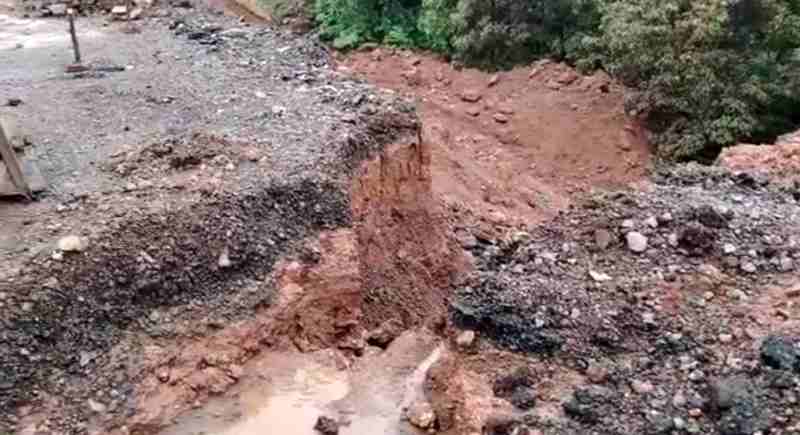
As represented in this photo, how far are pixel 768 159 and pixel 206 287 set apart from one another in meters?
5.33

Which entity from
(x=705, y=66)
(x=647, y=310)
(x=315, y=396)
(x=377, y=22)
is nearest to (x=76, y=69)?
(x=315, y=396)

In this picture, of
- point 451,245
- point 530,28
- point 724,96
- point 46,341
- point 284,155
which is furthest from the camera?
point 530,28

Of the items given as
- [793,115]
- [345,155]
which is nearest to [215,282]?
[345,155]

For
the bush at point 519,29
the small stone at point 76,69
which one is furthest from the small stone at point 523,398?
the bush at point 519,29

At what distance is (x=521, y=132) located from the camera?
466 inches

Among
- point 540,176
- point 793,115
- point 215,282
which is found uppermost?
point 215,282

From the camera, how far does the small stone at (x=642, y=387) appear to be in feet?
18.7

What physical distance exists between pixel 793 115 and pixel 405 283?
5.86 metres

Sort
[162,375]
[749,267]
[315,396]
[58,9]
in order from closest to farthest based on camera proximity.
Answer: [162,375], [315,396], [749,267], [58,9]

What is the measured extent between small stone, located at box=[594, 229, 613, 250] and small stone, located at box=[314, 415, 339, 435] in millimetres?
2354

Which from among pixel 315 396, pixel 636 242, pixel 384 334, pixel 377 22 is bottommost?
pixel 377 22

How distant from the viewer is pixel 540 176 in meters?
11.1

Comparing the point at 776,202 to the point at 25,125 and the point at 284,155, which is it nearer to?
the point at 284,155

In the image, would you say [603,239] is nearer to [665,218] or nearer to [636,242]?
[636,242]
